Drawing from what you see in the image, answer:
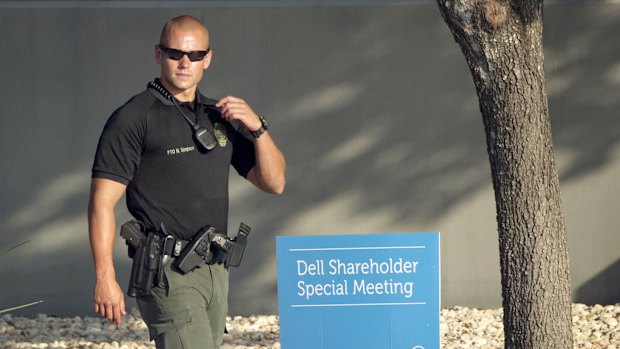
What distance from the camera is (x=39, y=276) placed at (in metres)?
7.36

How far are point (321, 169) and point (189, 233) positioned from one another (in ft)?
10.8

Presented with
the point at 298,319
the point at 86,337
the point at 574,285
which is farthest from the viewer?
the point at 574,285

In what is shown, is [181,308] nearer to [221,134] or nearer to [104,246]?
[104,246]

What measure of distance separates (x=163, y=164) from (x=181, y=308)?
1.71 ft

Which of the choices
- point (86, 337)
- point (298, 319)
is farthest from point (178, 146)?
point (86, 337)

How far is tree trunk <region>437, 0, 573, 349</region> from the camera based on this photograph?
4.79 metres

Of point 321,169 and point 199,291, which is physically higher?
point 321,169

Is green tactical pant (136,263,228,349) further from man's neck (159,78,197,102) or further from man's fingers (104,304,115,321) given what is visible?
man's neck (159,78,197,102)

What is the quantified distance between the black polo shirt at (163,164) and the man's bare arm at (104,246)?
0.17ft

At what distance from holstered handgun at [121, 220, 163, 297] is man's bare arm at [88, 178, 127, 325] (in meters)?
0.09

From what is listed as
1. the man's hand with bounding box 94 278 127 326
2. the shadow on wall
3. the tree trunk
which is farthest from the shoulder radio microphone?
the shadow on wall

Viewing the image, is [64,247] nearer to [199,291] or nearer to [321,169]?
[321,169]

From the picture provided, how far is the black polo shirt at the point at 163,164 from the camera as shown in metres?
3.93

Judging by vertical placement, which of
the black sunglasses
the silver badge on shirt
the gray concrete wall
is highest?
the gray concrete wall
